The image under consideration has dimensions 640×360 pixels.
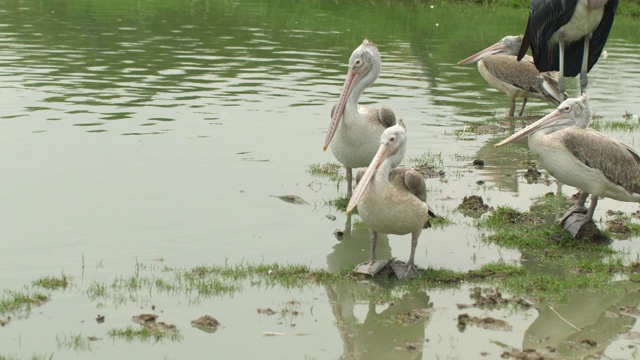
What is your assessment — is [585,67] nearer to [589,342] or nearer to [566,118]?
[566,118]

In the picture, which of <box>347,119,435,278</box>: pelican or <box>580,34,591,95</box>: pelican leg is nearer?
<box>347,119,435,278</box>: pelican

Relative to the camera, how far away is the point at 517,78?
14.6 m

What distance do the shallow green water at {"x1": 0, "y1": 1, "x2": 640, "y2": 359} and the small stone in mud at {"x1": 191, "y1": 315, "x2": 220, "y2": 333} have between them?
0.10 meters

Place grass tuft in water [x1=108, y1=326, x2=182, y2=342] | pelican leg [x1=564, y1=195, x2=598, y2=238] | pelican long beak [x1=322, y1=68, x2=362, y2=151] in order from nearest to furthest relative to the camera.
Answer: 1. grass tuft in water [x1=108, y1=326, x2=182, y2=342]
2. pelican leg [x1=564, y1=195, x2=598, y2=238]
3. pelican long beak [x1=322, y1=68, x2=362, y2=151]

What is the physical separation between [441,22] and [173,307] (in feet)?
70.8

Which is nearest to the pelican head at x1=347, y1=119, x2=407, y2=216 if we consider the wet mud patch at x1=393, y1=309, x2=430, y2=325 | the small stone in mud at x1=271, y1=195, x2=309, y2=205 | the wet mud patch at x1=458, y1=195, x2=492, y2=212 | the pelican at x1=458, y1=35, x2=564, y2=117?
the wet mud patch at x1=393, y1=309, x2=430, y2=325

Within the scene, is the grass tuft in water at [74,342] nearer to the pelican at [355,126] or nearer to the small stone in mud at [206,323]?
the small stone in mud at [206,323]

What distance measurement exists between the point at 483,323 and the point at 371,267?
1.18 m

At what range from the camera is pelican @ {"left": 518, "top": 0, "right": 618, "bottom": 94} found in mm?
12312

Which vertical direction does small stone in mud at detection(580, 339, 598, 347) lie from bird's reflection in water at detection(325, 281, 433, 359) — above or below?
above

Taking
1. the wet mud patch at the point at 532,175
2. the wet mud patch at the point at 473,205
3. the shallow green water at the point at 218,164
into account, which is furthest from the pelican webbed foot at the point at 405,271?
the wet mud patch at the point at 532,175

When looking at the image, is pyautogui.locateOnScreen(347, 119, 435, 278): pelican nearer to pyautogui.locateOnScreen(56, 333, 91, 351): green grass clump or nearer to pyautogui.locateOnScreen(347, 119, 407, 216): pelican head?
pyautogui.locateOnScreen(347, 119, 407, 216): pelican head

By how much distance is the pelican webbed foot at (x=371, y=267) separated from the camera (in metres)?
7.51

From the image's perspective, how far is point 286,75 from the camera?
57.7 feet
